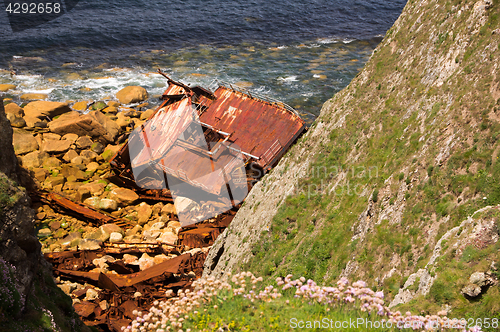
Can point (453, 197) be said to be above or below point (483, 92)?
below

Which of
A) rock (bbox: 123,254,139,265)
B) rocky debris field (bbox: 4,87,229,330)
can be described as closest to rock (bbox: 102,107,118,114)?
rocky debris field (bbox: 4,87,229,330)

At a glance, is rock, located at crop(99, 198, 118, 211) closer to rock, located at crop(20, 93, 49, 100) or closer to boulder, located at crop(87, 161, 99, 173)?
boulder, located at crop(87, 161, 99, 173)

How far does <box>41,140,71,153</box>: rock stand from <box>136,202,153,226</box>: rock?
10.5m

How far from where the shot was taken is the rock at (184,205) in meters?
24.9

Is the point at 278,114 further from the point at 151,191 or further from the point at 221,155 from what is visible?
the point at 151,191

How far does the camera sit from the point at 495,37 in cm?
1262

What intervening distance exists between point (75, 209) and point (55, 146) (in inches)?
369

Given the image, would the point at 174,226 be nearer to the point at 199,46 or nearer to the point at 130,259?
the point at 130,259

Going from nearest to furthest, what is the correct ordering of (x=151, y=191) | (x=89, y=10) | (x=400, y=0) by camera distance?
1. (x=151, y=191)
2. (x=89, y=10)
3. (x=400, y=0)

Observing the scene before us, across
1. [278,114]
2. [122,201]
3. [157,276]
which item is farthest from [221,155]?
[157,276]

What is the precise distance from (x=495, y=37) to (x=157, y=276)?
17052 mm

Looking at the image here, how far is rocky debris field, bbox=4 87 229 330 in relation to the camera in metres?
17.4

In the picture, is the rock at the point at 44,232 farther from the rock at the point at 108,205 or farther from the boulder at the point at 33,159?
the boulder at the point at 33,159

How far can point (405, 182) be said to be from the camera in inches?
480
